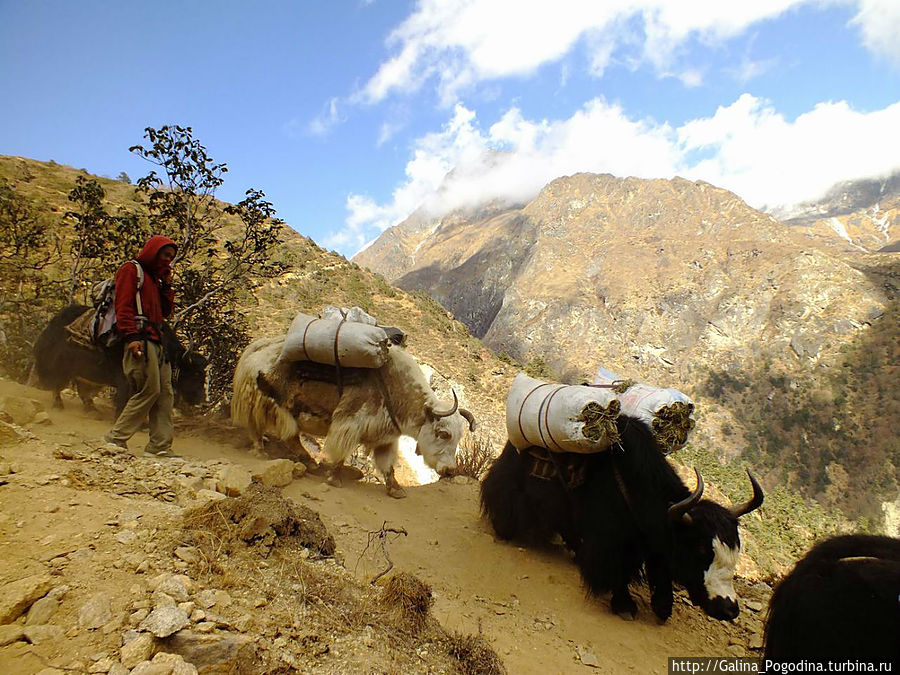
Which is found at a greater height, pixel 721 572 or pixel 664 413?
pixel 664 413

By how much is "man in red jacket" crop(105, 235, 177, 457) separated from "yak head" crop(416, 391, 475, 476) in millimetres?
2786

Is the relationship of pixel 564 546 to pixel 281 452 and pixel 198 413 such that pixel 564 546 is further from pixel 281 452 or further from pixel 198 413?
pixel 198 413

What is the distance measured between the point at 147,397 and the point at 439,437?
3.18m

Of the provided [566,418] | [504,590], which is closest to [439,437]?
[504,590]

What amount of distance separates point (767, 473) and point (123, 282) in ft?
193

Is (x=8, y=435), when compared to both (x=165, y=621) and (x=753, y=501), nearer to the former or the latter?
(x=165, y=621)

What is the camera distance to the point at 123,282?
418 cm

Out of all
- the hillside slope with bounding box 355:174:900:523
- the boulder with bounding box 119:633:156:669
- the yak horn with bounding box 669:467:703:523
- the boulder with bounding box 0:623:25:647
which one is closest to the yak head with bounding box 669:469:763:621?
the yak horn with bounding box 669:467:703:523

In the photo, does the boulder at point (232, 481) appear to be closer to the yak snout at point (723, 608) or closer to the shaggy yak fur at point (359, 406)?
the shaggy yak fur at point (359, 406)

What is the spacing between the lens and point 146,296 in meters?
4.30

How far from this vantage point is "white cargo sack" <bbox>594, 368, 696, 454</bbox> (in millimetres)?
4363

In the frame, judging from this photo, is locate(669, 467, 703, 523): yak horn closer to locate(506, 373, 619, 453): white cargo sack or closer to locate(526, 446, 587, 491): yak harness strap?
locate(506, 373, 619, 453): white cargo sack

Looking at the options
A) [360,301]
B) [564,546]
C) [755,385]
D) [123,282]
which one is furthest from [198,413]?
[755,385]

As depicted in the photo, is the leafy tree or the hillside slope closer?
the leafy tree
